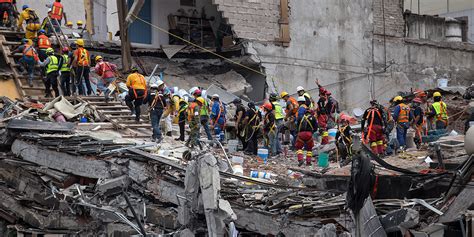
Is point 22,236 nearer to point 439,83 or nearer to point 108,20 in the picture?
point 108,20

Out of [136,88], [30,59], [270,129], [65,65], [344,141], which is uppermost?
[30,59]

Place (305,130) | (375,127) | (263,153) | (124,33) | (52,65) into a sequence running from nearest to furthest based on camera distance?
(305,130) < (375,127) < (263,153) < (52,65) < (124,33)

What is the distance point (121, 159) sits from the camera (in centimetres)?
1488

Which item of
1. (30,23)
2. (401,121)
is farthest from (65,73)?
(401,121)

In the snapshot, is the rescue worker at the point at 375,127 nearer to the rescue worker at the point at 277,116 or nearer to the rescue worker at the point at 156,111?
the rescue worker at the point at 277,116

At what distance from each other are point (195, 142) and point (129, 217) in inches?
145

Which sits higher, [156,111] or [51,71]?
[51,71]

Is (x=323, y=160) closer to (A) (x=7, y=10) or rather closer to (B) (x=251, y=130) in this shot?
(B) (x=251, y=130)

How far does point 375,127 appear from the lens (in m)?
18.1

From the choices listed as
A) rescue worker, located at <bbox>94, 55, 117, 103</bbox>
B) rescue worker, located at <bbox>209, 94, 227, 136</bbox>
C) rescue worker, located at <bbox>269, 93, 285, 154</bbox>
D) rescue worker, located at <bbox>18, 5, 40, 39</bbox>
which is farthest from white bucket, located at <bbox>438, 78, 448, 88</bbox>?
rescue worker, located at <bbox>18, 5, 40, 39</bbox>

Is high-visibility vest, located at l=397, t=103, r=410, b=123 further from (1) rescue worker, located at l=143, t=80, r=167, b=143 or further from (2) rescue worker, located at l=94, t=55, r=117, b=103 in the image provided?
(2) rescue worker, located at l=94, t=55, r=117, b=103

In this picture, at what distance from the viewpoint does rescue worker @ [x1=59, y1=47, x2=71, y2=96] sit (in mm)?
20219

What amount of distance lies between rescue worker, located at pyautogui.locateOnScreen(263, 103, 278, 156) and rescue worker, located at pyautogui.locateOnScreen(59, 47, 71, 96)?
5.00 meters

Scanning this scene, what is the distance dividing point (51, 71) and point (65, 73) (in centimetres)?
47
